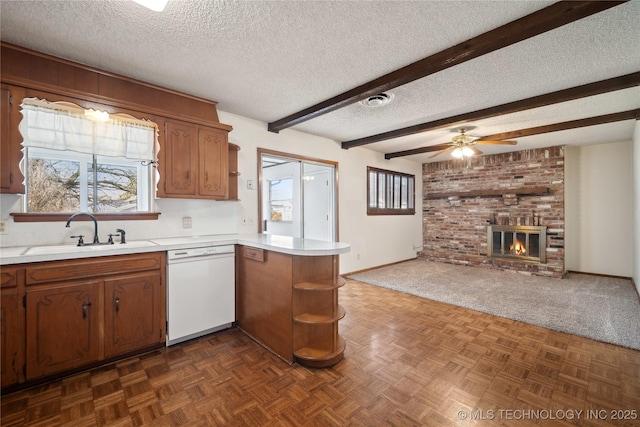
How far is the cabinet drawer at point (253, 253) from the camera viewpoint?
2526 mm

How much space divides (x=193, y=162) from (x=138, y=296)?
4.40 feet

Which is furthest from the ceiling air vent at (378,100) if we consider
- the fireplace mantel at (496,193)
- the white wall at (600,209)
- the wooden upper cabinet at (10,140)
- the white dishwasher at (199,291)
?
the white wall at (600,209)

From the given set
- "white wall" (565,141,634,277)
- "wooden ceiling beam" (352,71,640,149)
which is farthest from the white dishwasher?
"white wall" (565,141,634,277)

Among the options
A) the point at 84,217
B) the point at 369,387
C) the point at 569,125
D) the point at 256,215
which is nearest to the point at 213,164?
the point at 256,215

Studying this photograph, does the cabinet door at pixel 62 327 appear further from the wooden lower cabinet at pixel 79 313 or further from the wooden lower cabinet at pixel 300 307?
the wooden lower cabinet at pixel 300 307

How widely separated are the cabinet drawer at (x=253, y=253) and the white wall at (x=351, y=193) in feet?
2.72

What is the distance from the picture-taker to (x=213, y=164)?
9.77 feet

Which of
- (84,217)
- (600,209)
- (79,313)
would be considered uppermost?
(600,209)

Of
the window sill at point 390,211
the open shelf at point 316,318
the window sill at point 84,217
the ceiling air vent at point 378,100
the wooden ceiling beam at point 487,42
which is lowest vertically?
the open shelf at point 316,318

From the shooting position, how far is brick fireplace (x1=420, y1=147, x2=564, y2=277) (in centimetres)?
512

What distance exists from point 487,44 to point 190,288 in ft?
10.0

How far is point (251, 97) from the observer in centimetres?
298

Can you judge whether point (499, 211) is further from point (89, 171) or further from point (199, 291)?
point (89, 171)

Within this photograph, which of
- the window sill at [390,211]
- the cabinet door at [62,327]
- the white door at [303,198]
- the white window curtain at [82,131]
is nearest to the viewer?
the cabinet door at [62,327]
